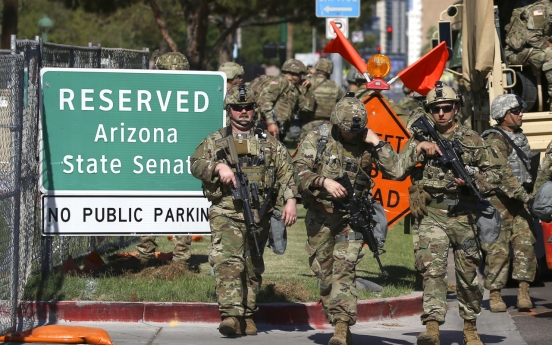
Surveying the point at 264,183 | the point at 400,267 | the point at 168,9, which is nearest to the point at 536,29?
the point at 400,267

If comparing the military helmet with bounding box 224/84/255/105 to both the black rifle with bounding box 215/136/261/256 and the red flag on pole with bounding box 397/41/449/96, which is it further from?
the red flag on pole with bounding box 397/41/449/96

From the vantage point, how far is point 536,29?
11570 mm

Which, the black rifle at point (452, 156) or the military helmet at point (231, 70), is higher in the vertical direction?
the military helmet at point (231, 70)

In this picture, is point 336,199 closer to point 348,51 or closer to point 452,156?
point 452,156

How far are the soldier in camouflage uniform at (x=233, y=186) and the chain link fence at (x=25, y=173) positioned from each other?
4.48 ft

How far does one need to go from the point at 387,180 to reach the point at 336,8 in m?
6.05

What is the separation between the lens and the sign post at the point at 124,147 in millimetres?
8867

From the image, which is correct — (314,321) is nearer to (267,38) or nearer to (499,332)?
(499,332)

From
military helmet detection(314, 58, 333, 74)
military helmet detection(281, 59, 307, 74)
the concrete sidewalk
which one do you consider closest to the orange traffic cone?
the concrete sidewalk

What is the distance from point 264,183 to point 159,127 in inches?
61.6

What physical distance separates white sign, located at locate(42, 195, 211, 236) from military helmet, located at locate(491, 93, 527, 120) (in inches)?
107

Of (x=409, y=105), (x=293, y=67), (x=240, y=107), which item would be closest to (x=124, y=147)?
(x=240, y=107)

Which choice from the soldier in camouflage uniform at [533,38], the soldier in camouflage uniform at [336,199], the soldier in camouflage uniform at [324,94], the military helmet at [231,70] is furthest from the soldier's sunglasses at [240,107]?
the soldier in camouflage uniform at [324,94]

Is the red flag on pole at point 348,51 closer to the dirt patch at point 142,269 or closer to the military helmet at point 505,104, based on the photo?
the military helmet at point 505,104
